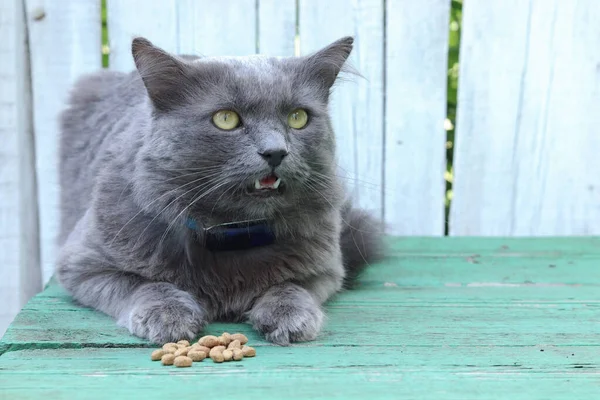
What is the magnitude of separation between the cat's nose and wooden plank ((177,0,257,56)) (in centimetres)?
122

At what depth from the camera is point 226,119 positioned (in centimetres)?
183

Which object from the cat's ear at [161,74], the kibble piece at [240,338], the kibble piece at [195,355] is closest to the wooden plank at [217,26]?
the cat's ear at [161,74]

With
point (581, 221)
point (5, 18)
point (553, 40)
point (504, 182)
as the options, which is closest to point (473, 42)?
point (553, 40)

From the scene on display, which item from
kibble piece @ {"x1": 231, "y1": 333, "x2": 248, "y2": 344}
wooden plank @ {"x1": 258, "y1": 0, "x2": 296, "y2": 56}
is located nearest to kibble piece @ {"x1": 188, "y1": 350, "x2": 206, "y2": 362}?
kibble piece @ {"x1": 231, "y1": 333, "x2": 248, "y2": 344}

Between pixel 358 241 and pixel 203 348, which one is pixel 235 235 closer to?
pixel 203 348

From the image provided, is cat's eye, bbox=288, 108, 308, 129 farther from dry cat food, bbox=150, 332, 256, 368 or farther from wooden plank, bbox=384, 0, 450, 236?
wooden plank, bbox=384, 0, 450, 236

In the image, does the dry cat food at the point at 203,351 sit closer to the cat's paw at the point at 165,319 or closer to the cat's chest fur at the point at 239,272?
the cat's paw at the point at 165,319

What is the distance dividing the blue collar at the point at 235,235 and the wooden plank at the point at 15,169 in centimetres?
122

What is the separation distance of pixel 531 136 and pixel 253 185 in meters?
1.54

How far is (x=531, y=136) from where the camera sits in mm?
2979

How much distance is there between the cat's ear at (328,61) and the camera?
1.99 meters

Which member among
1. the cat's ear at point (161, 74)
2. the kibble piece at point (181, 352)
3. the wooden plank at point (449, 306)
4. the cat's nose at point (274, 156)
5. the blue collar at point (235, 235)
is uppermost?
the cat's ear at point (161, 74)

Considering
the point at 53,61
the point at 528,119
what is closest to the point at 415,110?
the point at 528,119

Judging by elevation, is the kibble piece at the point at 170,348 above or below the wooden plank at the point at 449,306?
above
